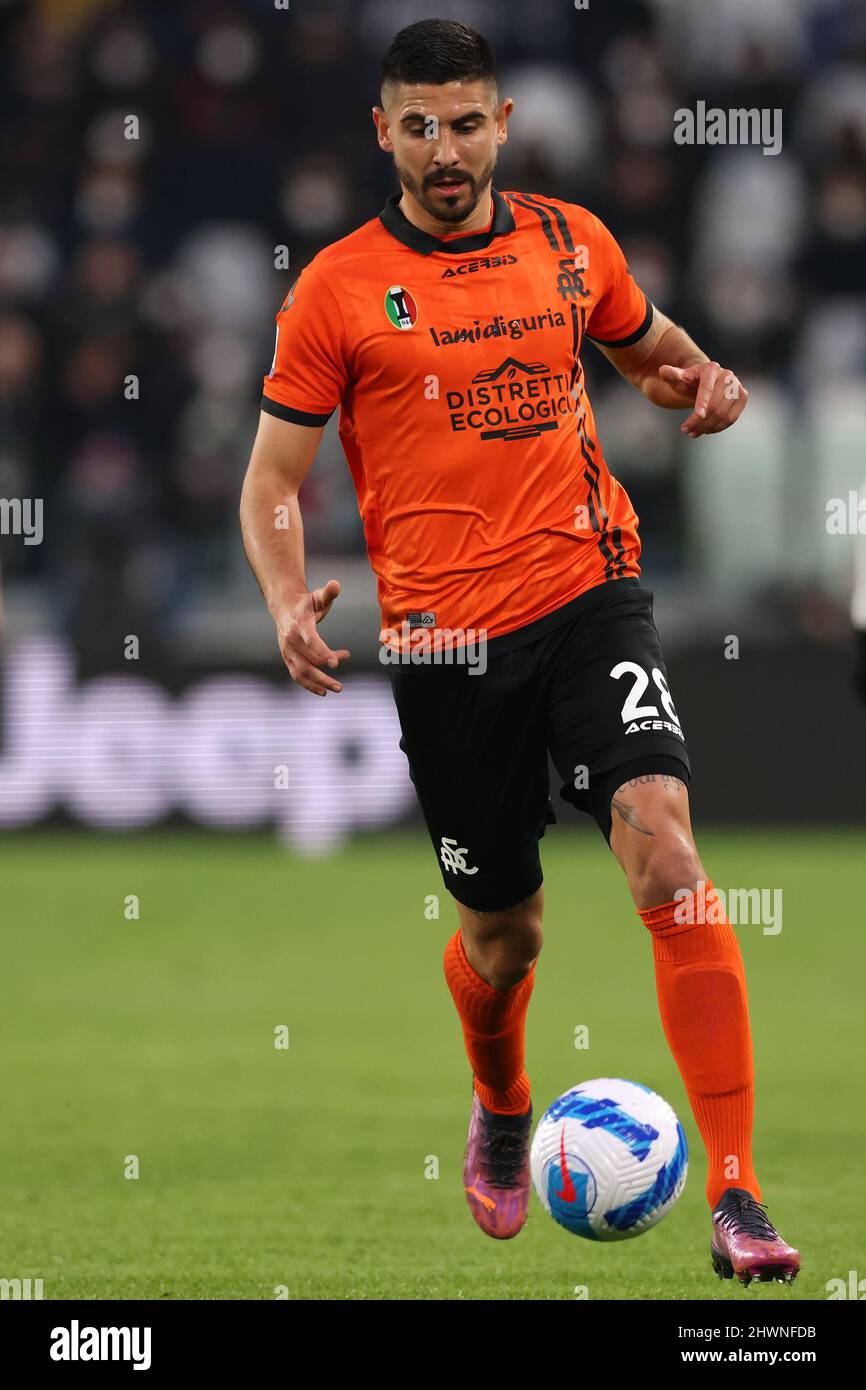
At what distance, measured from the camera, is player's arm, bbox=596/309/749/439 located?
16.9 feet

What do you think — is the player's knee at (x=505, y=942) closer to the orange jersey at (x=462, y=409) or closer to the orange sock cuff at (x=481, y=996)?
the orange sock cuff at (x=481, y=996)

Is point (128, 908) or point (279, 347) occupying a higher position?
point (279, 347)

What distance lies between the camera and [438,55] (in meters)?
5.12

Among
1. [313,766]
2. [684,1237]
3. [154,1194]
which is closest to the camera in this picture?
[684,1237]

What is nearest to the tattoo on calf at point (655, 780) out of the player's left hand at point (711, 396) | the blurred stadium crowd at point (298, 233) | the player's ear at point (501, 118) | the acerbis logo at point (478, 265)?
the player's left hand at point (711, 396)

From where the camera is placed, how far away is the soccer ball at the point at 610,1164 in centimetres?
504

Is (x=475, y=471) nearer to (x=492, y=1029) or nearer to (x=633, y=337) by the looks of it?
(x=633, y=337)

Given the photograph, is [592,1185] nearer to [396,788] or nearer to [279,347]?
[279,347]

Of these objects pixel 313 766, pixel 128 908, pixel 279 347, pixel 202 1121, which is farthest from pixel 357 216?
pixel 279 347

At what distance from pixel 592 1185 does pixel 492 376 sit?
5.93 feet

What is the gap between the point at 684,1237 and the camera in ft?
18.6

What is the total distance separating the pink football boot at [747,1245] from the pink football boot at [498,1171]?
3.65 ft

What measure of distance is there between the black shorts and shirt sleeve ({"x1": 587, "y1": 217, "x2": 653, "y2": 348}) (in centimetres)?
70

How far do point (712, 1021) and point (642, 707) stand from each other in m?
0.69
